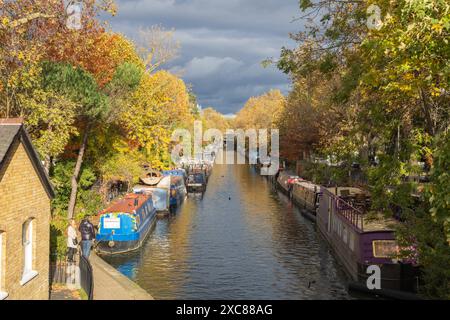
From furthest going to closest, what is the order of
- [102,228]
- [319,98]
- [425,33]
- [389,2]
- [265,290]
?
[319,98], [102,228], [265,290], [389,2], [425,33]

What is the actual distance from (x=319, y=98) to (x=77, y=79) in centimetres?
3877

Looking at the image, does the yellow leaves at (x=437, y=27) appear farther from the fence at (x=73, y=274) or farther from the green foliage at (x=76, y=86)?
the green foliage at (x=76, y=86)

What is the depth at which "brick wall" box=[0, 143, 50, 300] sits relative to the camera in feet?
46.8

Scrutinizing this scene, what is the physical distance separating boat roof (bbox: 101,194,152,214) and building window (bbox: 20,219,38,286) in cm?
1803

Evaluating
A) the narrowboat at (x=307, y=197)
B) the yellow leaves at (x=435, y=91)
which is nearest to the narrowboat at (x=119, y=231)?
the narrowboat at (x=307, y=197)

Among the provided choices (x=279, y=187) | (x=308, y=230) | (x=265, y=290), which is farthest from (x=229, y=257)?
(x=279, y=187)

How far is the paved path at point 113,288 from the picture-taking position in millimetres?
20109

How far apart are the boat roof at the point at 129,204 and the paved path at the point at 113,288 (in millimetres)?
10782

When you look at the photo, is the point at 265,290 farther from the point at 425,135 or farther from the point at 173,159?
the point at 173,159

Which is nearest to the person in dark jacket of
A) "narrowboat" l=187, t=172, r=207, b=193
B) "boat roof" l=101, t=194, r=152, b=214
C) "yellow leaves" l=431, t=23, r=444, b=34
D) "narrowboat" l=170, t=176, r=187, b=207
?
"boat roof" l=101, t=194, r=152, b=214

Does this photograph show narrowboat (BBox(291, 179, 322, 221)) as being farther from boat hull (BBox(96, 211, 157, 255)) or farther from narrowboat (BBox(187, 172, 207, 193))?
boat hull (BBox(96, 211, 157, 255))

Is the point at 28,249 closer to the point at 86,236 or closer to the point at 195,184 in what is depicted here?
the point at 86,236

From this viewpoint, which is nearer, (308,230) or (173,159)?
(308,230)

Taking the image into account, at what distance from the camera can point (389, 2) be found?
16.1m
